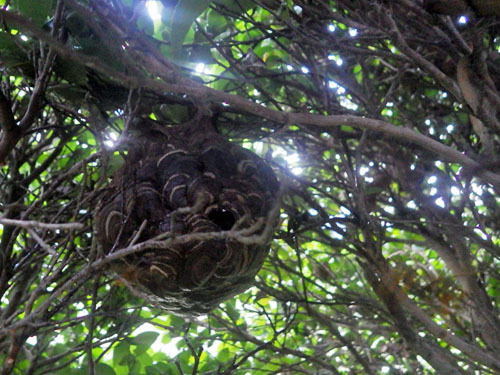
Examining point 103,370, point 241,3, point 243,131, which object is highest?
point 241,3

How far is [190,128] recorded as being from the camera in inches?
35.8

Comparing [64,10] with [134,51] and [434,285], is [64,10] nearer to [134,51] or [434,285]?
[134,51]

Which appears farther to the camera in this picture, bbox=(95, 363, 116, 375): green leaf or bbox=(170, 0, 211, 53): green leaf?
bbox=(95, 363, 116, 375): green leaf

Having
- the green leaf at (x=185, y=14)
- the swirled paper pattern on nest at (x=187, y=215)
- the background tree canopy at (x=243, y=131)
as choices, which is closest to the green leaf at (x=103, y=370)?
the background tree canopy at (x=243, y=131)

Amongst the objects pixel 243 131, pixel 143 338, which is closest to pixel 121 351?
pixel 143 338

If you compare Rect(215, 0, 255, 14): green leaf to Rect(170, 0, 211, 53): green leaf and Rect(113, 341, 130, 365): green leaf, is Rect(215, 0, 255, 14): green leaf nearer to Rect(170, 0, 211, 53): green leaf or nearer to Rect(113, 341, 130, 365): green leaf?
Rect(170, 0, 211, 53): green leaf

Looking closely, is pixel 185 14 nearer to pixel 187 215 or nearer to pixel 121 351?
pixel 187 215

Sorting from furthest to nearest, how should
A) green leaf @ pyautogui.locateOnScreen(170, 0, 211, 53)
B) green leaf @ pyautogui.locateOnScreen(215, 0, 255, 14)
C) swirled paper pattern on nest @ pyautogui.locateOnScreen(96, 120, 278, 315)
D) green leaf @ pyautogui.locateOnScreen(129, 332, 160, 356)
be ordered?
green leaf @ pyautogui.locateOnScreen(129, 332, 160, 356) → green leaf @ pyautogui.locateOnScreen(215, 0, 255, 14) → green leaf @ pyautogui.locateOnScreen(170, 0, 211, 53) → swirled paper pattern on nest @ pyautogui.locateOnScreen(96, 120, 278, 315)

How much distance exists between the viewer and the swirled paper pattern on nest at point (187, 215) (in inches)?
29.5

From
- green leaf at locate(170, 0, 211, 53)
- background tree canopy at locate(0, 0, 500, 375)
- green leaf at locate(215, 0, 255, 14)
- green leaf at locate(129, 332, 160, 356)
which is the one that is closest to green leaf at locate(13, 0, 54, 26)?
background tree canopy at locate(0, 0, 500, 375)

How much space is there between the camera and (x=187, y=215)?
75cm

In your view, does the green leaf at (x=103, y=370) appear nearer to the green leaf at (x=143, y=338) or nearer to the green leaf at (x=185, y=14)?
the green leaf at (x=143, y=338)

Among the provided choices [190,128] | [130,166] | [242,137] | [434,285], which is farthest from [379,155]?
[130,166]

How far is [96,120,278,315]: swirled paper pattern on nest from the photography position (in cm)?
75
